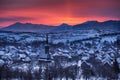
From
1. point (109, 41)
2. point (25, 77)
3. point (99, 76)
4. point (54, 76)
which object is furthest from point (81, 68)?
point (109, 41)

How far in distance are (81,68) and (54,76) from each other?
55.3 ft

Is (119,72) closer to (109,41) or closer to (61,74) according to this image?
(61,74)

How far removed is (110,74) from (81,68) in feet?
48.3

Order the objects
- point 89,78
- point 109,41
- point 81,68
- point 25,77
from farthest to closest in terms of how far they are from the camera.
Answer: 1. point 109,41
2. point 81,68
3. point 89,78
4. point 25,77

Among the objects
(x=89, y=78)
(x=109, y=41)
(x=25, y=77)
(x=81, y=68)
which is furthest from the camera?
(x=109, y=41)

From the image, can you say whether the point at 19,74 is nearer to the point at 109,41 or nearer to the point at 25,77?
the point at 25,77

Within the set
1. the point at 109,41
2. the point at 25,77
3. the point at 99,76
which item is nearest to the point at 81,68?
the point at 99,76

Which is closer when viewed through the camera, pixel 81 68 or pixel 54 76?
pixel 54 76

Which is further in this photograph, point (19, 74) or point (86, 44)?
point (86, 44)

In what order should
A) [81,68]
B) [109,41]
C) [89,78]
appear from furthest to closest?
[109,41]
[81,68]
[89,78]

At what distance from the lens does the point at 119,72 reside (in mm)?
69438

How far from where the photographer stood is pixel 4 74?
68000 millimetres

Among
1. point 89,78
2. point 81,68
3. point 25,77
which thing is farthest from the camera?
point 81,68

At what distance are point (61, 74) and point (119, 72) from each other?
1348cm
